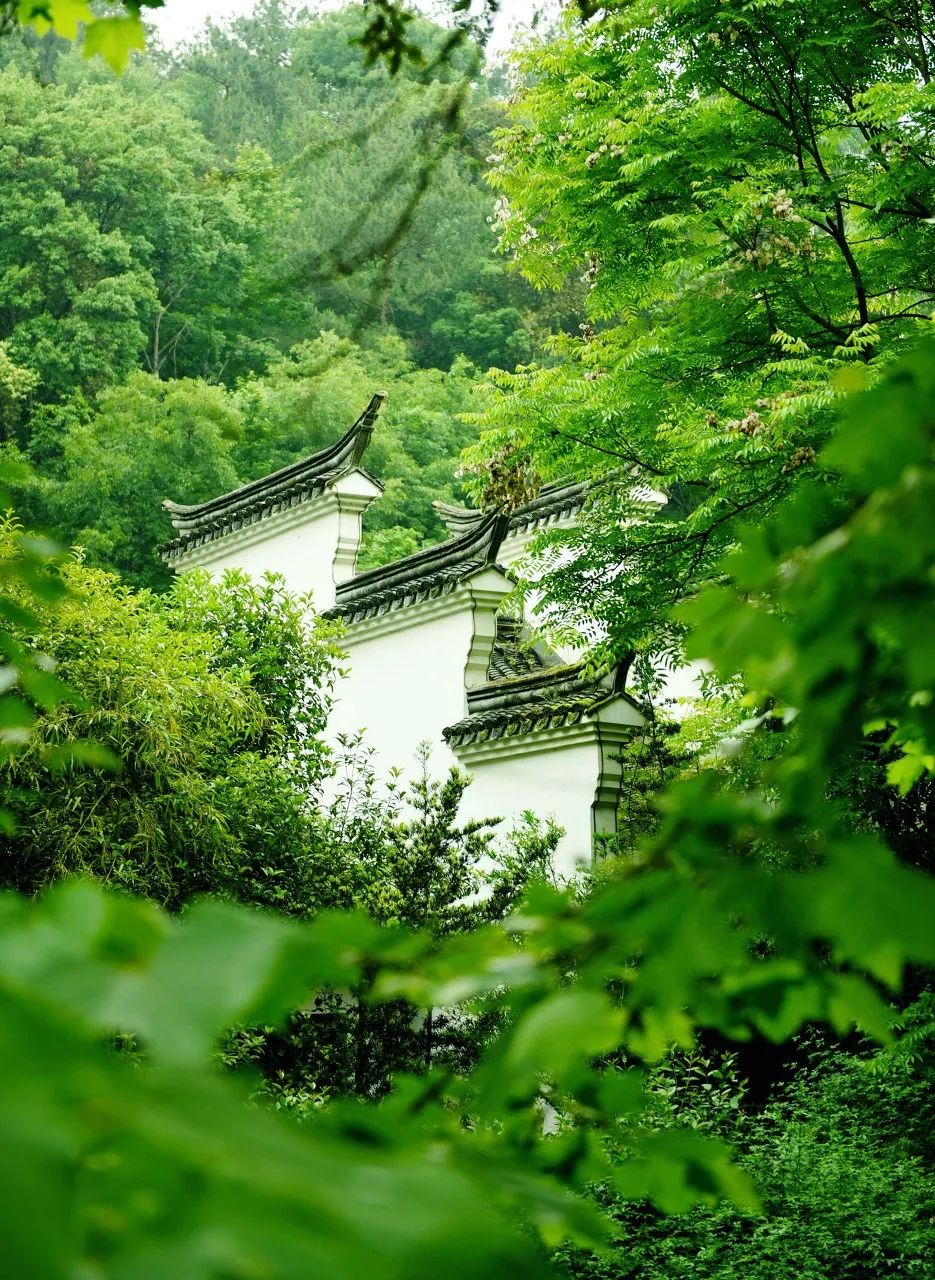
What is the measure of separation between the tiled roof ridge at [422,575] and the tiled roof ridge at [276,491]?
4.00 ft

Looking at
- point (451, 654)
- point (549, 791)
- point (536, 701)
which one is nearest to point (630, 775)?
point (549, 791)

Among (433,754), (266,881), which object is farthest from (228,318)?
(266,881)

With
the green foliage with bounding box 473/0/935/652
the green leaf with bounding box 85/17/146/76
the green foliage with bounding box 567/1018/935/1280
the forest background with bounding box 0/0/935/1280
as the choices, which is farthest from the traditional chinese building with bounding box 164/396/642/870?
the green leaf with bounding box 85/17/146/76

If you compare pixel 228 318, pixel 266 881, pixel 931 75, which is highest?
pixel 228 318

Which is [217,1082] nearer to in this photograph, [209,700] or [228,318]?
[209,700]

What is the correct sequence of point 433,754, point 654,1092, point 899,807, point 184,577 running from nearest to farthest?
point 654,1092 < point 899,807 < point 184,577 < point 433,754

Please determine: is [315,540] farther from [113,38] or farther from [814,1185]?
[113,38]

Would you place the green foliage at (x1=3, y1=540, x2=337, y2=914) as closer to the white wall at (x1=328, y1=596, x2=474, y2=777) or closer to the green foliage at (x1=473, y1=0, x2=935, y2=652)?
the green foliage at (x1=473, y1=0, x2=935, y2=652)

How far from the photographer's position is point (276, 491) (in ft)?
46.0

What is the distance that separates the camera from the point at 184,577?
921cm

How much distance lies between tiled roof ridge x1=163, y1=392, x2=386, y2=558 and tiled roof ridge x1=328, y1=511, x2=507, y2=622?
122 centimetres

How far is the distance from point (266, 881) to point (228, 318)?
2218 cm

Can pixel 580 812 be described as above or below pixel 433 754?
below

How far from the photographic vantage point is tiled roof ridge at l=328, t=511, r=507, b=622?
1040 cm
